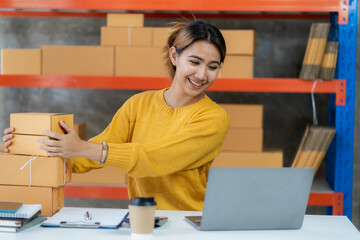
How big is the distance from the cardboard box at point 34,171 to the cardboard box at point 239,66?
1239 millimetres

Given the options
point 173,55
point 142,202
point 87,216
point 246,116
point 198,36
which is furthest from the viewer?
point 246,116

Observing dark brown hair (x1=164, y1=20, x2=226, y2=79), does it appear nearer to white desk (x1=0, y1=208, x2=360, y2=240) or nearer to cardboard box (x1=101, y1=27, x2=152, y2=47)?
white desk (x1=0, y1=208, x2=360, y2=240)

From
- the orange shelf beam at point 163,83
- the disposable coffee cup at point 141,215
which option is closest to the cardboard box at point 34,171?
the disposable coffee cup at point 141,215

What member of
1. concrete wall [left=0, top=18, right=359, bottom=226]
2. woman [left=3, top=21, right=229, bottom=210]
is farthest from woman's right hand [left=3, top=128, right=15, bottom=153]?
concrete wall [left=0, top=18, right=359, bottom=226]

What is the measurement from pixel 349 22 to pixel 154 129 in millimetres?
1242

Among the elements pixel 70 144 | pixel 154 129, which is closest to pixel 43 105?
pixel 154 129

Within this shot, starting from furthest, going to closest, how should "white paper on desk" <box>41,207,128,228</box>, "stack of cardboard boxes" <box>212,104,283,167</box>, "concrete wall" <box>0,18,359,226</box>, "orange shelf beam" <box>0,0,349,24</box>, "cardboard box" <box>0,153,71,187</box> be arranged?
1. "concrete wall" <box>0,18,359,226</box>
2. "stack of cardboard boxes" <box>212,104,283,167</box>
3. "orange shelf beam" <box>0,0,349,24</box>
4. "cardboard box" <box>0,153,71,187</box>
5. "white paper on desk" <box>41,207,128,228</box>

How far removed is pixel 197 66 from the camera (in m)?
1.68

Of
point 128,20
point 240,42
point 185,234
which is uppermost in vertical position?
point 128,20

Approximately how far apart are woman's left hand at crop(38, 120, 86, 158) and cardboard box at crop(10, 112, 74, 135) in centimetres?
2

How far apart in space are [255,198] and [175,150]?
1.20ft

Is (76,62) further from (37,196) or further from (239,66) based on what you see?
(37,196)

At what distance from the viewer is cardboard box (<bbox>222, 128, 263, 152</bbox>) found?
260 cm

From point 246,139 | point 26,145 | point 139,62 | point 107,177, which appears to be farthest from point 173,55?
point 107,177
